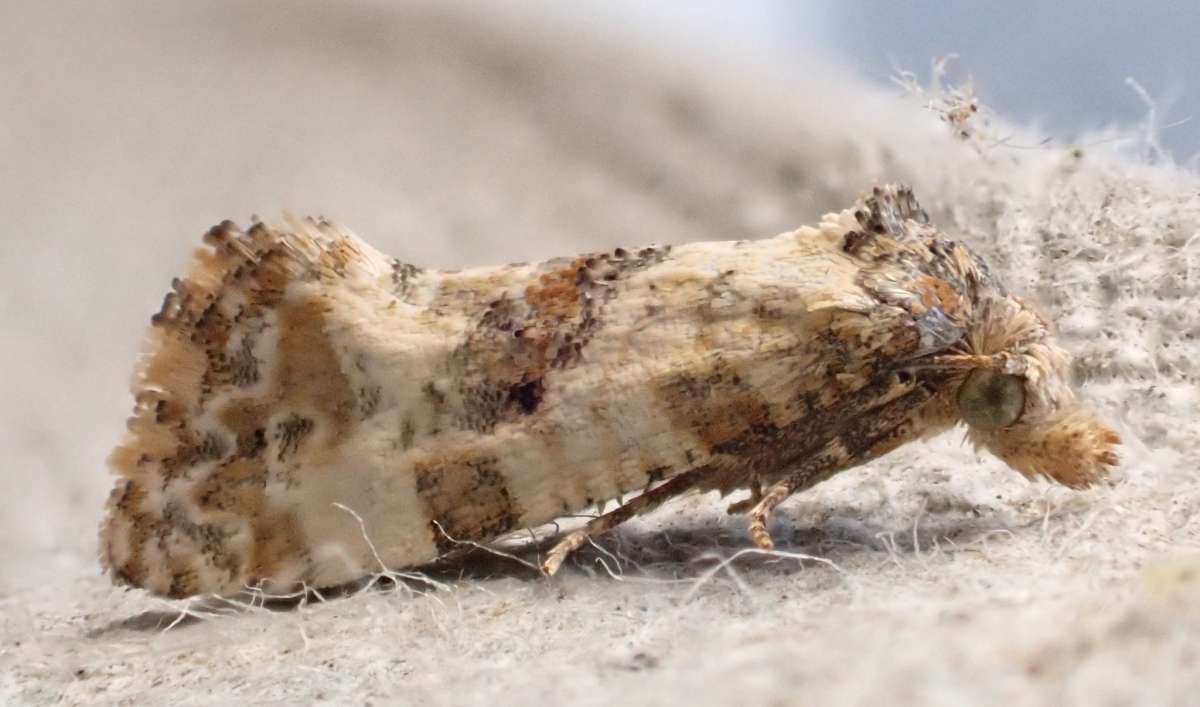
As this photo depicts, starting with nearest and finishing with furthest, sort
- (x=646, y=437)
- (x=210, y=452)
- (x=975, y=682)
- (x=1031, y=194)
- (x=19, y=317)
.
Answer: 1. (x=975, y=682)
2. (x=646, y=437)
3. (x=210, y=452)
4. (x=1031, y=194)
5. (x=19, y=317)

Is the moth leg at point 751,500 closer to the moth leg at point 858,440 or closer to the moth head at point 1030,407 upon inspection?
the moth leg at point 858,440

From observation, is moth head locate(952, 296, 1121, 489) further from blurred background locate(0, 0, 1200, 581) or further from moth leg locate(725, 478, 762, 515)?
blurred background locate(0, 0, 1200, 581)

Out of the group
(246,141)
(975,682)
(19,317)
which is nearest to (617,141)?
(246,141)

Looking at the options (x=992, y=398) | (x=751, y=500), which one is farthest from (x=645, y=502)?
(x=992, y=398)

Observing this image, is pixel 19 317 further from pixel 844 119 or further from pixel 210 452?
pixel 844 119

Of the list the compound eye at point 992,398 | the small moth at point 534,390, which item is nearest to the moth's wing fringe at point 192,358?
the small moth at point 534,390

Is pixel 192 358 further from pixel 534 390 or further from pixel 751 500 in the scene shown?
pixel 751 500

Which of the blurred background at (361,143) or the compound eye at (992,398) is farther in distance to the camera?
the blurred background at (361,143)
